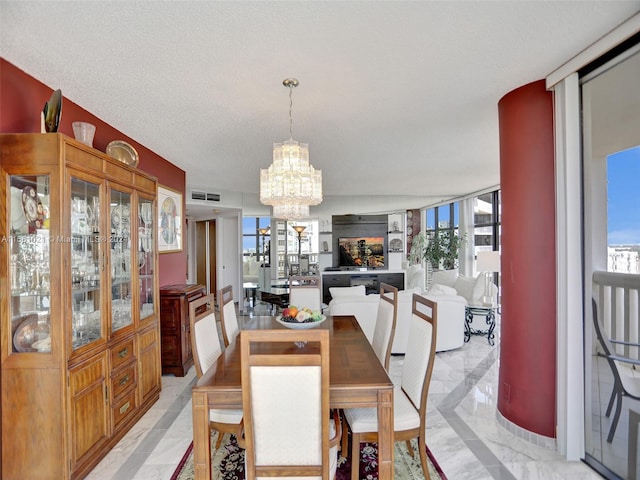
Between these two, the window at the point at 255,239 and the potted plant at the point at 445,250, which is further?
the window at the point at 255,239

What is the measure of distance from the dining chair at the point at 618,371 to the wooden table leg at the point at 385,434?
1470 millimetres

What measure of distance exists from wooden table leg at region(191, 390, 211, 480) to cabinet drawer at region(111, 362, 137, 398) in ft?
3.96

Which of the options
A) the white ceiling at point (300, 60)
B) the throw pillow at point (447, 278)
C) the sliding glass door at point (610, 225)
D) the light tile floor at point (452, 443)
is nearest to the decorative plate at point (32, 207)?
the white ceiling at point (300, 60)

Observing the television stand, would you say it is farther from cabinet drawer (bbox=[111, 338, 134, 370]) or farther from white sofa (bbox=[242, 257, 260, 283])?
cabinet drawer (bbox=[111, 338, 134, 370])

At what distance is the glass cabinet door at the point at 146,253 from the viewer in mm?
3031

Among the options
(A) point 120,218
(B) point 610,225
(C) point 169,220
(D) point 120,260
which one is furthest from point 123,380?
(B) point 610,225

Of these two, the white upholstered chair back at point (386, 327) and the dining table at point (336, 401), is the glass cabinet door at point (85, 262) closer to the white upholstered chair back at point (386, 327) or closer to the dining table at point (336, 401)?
the dining table at point (336, 401)

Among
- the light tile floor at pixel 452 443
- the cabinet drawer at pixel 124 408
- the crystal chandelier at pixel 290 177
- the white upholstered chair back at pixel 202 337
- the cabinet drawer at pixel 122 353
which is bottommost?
the light tile floor at pixel 452 443

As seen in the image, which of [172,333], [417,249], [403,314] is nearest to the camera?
[172,333]

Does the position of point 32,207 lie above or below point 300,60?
below

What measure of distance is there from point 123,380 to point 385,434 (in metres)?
2.11

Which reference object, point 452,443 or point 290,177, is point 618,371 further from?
point 290,177

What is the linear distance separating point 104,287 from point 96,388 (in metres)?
0.69

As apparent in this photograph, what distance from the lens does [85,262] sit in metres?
2.33
